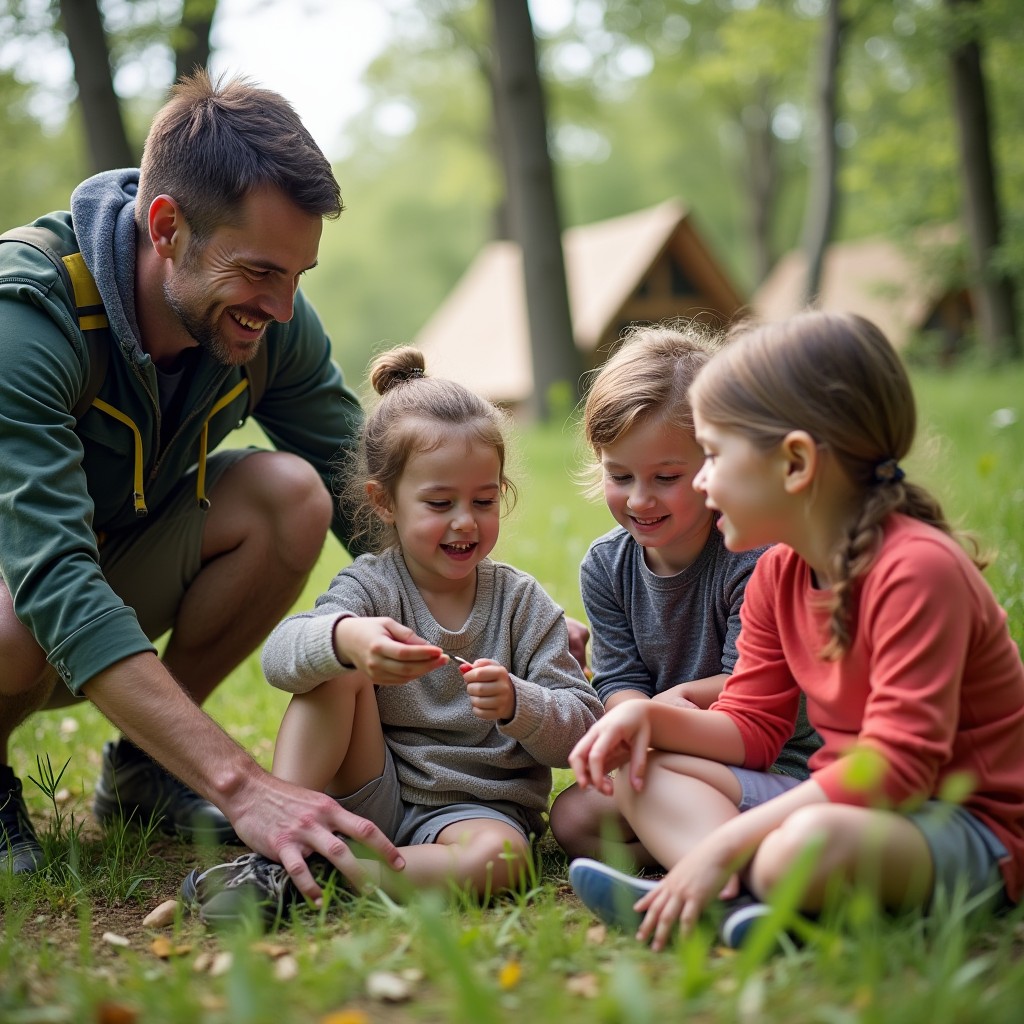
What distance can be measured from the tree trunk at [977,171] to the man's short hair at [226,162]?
11132mm

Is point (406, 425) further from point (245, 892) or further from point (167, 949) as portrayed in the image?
point (167, 949)

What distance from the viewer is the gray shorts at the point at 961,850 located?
184 centimetres

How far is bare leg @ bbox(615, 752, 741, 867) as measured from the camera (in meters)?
2.15

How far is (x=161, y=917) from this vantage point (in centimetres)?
231

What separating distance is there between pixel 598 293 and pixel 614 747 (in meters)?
17.6

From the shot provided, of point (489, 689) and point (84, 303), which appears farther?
point (84, 303)

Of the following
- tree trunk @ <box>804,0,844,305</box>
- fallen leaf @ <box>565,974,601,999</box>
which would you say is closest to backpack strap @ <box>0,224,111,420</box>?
fallen leaf @ <box>565,974,601,999</box>

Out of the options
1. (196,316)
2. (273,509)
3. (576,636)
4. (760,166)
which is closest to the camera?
(196,316)

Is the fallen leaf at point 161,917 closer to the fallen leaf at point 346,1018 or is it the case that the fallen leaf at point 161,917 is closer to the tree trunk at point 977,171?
the fallen leaf at point 346,1018

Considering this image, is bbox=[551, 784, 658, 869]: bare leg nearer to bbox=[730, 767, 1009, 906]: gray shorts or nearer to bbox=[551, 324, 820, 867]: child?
bbox=[551, 324, 820, 867]: child

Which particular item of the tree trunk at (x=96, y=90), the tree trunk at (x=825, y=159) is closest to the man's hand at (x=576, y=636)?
the tree trunk at (x=96, y=90)

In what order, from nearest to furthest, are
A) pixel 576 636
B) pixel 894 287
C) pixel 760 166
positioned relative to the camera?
pixel 576 636, pixel 894 287, pixel 760 166

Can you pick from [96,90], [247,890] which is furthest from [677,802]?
[96,90]

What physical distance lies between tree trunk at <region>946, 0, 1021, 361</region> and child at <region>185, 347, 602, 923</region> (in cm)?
1141
